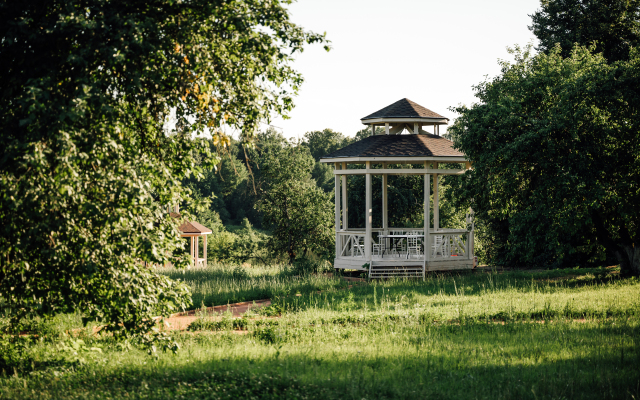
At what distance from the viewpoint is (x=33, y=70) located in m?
6.03

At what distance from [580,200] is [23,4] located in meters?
12.8

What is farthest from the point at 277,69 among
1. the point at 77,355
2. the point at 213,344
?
the point at 77,355

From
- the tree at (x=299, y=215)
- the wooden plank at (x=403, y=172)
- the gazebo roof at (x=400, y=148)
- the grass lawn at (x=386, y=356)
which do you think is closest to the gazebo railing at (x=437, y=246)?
the wooden plank at (x=403, y=172)

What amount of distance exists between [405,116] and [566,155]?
20.8 ft

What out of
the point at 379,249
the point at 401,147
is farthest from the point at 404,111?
the point at 379,249

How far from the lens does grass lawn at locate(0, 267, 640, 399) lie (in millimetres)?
5973

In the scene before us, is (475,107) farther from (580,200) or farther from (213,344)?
(213,344)

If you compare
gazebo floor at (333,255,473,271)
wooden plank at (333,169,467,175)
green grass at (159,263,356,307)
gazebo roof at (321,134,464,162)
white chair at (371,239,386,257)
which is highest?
gazebo roof at (321,134,464,162)

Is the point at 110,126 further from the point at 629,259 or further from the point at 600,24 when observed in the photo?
the point at 600,24

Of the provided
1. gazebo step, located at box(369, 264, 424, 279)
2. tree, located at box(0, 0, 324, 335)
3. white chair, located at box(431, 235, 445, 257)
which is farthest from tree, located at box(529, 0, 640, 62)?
tree, located at box(0, 0, 324, 335)

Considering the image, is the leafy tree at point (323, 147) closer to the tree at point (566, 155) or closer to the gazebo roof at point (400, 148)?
the gazebo roof at point (400, 148)

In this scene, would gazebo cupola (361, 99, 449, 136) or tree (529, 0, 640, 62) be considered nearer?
gazebo cupola (361, 99, 449, 136)

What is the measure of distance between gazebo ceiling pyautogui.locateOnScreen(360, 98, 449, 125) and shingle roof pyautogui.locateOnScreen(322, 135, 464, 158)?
65 centimetres

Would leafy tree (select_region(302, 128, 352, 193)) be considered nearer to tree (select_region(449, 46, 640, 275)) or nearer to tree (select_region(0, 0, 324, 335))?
tree (select_region(449, 46, 640, 275))
